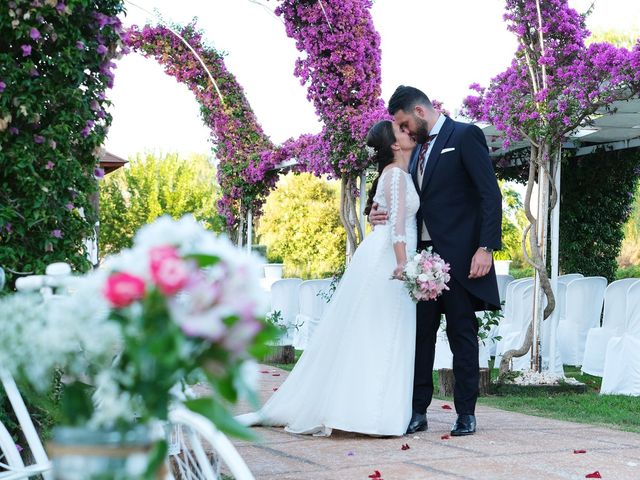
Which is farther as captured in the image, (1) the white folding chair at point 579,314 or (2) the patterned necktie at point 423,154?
(1) the white folding chair at point 579,314

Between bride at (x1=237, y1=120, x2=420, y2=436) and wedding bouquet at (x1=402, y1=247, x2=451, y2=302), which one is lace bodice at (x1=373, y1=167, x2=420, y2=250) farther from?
wedding bouquet at (x1=402, y1=247, x2=451, y2=302)

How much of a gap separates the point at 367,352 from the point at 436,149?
104cm

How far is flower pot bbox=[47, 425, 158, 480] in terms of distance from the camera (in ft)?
3.28

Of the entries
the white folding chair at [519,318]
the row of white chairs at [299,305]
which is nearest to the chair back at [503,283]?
the white folding chair at [519,318]

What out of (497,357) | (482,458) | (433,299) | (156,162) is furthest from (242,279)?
(156,162)

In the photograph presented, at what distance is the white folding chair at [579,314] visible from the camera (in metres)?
9.18

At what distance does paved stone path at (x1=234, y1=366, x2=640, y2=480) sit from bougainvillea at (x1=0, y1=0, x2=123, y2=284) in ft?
3.64

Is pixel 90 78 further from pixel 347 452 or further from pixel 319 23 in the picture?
pixel 319 23

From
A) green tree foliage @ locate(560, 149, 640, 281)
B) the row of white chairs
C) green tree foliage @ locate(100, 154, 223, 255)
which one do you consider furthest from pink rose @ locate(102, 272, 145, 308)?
green tree foliage @ locate(100, 154, 223, 255)

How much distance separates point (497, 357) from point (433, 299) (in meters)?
5.33

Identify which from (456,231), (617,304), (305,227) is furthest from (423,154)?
(305,227)

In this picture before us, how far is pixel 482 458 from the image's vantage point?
12.6 feet

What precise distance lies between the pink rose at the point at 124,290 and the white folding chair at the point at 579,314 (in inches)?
336

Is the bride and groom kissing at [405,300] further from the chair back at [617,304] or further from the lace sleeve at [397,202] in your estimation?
the chair back at [617,304]
